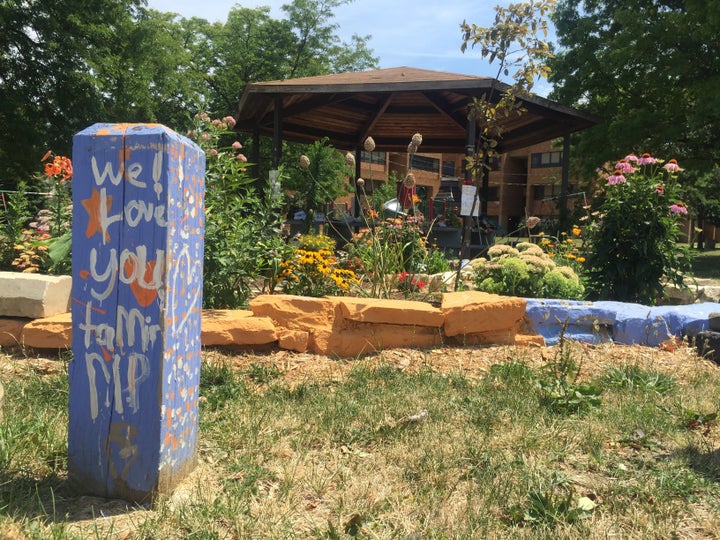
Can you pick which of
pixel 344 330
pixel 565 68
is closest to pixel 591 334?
pixel 344 330

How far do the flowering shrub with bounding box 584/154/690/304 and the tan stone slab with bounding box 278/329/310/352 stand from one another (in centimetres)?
316

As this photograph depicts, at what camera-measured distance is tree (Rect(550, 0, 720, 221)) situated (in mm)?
15672

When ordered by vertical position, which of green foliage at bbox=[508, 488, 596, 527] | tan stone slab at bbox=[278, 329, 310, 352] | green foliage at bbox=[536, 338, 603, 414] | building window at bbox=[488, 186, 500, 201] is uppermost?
building window at bbox=[488, 186, 500, 201]

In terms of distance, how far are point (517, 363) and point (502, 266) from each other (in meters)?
1.99

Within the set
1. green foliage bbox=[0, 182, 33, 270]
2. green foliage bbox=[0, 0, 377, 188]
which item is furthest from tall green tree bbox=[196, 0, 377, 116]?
green foliage bbox=[0, 182, 33, 270]

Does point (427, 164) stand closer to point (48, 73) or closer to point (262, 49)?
point (262, 49)

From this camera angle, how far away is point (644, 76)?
1794cm

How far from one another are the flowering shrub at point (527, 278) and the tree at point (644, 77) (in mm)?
11103

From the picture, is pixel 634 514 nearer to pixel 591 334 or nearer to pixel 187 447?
pixel 187 447

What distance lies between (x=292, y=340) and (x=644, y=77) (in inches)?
699

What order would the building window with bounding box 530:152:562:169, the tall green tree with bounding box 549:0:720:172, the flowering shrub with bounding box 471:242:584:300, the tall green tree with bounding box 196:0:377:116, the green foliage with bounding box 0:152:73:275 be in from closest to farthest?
1. the green foliage with bounding box 0:152:73:275
2. the flowering shrub with bounding box 471:242:584:300
3. the tall green tree with bounding box 549:0:720:172
4. the tall green tree with bounding box 196:0:377:116
5. the building window with bounding box 530:152:562:169

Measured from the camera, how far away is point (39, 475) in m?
2.18

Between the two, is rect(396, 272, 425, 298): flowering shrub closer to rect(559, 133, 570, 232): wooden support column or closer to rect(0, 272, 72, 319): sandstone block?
rect(0, 272, 72, 319): sandstone block

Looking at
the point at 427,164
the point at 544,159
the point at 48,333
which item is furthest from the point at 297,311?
the point at 427,164
